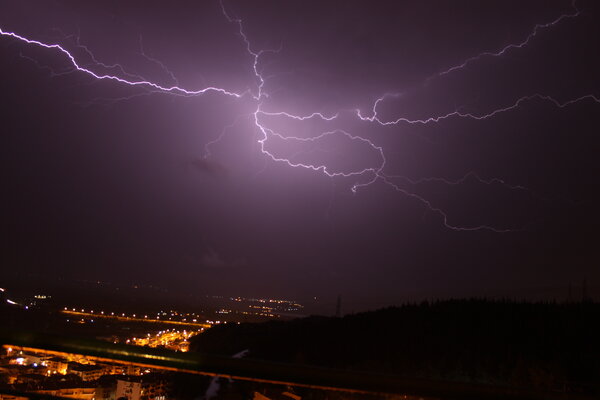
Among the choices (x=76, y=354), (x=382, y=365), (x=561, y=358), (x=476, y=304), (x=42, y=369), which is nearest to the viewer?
(x=76, y=354)

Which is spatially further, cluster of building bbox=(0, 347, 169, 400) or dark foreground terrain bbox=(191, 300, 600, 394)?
dark foreground terrain bbox=(191, 300, 600, 394)

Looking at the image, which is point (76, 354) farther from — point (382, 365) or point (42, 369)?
point (382, 365)

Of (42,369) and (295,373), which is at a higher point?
(295,373)

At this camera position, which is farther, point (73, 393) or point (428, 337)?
point (428, 337)

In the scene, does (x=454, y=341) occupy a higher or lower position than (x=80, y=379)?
lower

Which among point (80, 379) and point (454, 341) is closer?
point (80, 379)

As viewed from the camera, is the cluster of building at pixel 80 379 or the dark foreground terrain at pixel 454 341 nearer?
the cluster of building at pixel 80 379

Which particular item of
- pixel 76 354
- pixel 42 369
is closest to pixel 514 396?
pixel 76 354

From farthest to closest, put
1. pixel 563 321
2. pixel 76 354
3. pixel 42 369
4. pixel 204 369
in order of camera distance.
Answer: pixel 563 321 < pixel 42 369 < pixel 76 354 < pixel 204 369
